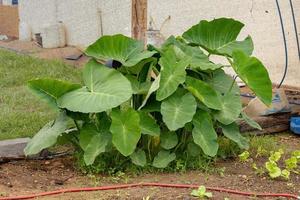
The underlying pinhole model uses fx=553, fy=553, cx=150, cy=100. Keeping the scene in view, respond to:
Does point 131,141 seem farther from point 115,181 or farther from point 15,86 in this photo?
point 15,86

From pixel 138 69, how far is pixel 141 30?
0.60 meters

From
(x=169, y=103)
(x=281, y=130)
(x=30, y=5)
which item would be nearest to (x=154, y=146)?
(x=169, y=103)

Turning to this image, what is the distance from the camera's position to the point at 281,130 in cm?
509

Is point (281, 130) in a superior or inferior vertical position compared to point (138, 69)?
inferior

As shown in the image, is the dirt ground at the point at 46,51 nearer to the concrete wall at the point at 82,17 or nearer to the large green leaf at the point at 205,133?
the concrete wall at the point at 82,17

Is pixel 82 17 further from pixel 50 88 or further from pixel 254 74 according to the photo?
pixel 254 74

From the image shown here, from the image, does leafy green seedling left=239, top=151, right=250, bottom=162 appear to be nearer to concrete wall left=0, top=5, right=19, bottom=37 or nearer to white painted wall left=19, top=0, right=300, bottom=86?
white painted wall left=19, top=0, right=300, bottom=86

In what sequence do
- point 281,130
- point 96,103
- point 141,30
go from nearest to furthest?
point 96,103, point 141,30, point 281,130

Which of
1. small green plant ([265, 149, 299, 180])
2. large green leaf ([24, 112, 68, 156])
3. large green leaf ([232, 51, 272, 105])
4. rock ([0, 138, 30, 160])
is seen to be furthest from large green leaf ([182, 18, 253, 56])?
rock ([0, 138, 30, 160])

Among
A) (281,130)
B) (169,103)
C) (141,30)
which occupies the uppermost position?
(141,30)

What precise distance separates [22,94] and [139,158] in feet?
11.0

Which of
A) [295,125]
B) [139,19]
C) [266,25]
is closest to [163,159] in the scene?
[139,19]

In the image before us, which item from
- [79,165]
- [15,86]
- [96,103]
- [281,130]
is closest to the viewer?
[96,103]

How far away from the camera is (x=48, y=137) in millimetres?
3678
